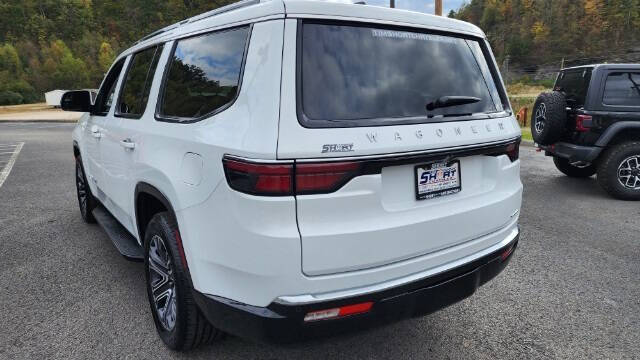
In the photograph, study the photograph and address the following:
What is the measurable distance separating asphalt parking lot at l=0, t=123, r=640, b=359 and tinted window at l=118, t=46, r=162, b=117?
1378mm

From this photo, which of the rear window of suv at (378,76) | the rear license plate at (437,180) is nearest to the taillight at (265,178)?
→ the rear window of suv at (378,76)

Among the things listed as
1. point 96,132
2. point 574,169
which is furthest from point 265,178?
point 574,169

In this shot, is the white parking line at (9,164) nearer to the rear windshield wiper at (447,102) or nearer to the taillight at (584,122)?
the rear windshield wiper at (447,102)

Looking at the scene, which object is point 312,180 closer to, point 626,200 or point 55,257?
point 55,257

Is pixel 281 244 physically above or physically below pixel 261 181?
below

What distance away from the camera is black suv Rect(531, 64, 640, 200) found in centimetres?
617

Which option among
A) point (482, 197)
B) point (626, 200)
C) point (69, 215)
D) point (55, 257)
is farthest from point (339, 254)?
point (626, 200)

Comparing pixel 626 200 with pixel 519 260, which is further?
pixel 626 200

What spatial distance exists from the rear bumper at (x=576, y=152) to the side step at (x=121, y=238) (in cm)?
584

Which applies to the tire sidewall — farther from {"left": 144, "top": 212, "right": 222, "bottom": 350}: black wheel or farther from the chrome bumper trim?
the chrome bumper trim

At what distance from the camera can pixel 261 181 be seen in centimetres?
178

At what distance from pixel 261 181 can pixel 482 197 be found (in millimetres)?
1252

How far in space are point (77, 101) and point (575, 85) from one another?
21.7ft

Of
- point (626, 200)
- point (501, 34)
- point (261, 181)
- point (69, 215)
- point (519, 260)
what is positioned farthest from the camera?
point (501, 34)
